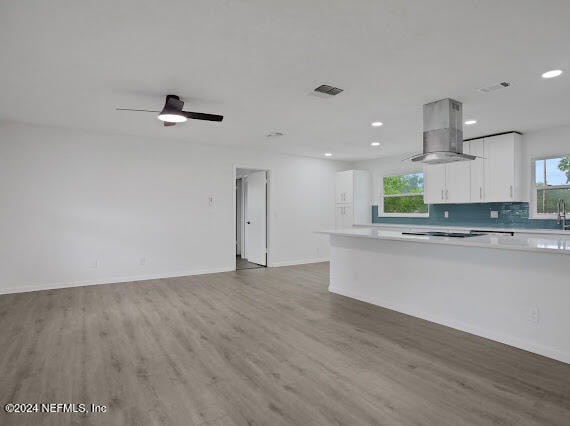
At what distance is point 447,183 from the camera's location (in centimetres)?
610

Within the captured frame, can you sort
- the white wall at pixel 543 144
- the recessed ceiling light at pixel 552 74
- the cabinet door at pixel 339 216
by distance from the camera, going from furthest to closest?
the cabinet door at pixel 339 216 < the white wall at pixel 543 144 < the recessed ceiling light at pixel 552 74

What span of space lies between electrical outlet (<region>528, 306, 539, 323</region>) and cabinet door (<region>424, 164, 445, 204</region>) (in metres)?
3.52

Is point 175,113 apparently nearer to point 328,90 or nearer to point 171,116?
point 171,116

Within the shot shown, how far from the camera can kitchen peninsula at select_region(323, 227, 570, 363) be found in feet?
9.14

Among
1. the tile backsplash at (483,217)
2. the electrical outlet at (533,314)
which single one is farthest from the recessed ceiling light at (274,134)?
the electrical outlet at (533,314)

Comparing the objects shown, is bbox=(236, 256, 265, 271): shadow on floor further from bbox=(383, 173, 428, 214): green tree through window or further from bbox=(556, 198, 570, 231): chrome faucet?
bbox=(556, 198, 570, 231): chrome faucet

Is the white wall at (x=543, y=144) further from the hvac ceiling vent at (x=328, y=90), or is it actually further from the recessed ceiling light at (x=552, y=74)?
the hvac ceiling vent at (x=328, y=90)

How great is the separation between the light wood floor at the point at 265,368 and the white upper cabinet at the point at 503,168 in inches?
122

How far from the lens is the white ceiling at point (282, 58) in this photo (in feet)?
7.04

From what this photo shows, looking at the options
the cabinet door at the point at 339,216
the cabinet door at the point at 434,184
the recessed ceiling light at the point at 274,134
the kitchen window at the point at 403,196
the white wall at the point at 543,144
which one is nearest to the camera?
the white wall at the point at 543,144

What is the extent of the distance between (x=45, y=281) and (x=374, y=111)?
561 centimetres

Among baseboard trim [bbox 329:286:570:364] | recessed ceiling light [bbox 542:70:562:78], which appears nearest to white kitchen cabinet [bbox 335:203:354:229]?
baseboard trim [bbox 329:286:570:364]

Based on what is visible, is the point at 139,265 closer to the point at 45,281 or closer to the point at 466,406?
the point at 45,281

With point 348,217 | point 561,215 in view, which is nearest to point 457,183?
point 561,215
